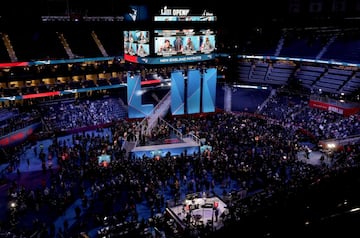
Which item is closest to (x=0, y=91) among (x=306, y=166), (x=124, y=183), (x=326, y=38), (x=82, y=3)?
(x=82, y=3)

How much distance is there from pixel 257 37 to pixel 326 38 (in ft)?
24.6

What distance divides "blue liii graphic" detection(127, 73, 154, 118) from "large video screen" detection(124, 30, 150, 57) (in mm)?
1998

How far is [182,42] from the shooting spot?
90.4ft

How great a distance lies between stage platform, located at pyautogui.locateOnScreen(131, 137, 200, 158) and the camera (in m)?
20.2

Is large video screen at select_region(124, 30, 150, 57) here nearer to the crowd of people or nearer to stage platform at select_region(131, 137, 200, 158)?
the crowd of people

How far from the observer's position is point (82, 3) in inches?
1416

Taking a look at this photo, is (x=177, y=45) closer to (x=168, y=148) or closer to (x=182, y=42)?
(x=182, y=42)

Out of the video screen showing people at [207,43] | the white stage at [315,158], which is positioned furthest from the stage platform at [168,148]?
the video screen showing people at [207,43]

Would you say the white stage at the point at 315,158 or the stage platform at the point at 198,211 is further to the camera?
the white stage at the point at 315,158

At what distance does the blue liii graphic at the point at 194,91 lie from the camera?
28.9 meters

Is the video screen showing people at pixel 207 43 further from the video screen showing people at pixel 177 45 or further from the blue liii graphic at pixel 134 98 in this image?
the blue liii graphic at pixel 134 98

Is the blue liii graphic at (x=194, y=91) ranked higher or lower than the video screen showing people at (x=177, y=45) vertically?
lower

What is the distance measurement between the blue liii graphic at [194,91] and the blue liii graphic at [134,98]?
2725mm

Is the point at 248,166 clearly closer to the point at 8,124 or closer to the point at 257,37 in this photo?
the point at 8,124
